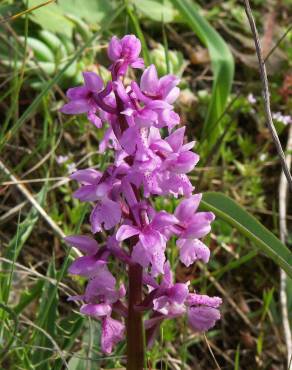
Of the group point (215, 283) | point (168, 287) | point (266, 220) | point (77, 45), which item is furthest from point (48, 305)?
point (77, 45)

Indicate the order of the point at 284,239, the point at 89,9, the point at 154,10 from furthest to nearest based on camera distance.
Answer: the point at 154,10
the point at 89,9
the point at 284,239

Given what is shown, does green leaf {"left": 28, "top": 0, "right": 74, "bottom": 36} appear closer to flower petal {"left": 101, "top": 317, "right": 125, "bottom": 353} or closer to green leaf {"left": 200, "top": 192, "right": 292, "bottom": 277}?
green leaf {"left": 200, "top": 192, "right": 292, "bottom": 277}

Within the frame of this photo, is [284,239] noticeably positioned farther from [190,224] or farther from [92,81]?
[92,81]

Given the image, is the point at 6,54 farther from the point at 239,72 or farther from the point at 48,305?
the point at 48,305

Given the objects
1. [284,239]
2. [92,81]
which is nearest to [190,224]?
[92,81]

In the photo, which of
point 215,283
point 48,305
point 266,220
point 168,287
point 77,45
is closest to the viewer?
point 168,287

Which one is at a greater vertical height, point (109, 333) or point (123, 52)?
point (123, 52)

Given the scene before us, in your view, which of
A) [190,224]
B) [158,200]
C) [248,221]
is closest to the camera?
[190,224]
